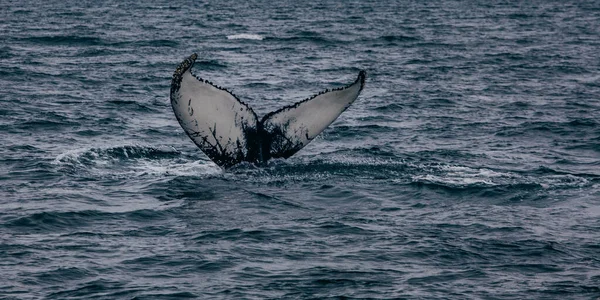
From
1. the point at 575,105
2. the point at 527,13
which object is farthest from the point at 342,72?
the point at 527,13

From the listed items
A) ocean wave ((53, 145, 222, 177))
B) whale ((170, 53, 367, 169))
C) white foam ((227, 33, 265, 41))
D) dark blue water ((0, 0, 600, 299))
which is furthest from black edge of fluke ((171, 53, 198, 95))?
white foam ((227, 33, 265, 41))

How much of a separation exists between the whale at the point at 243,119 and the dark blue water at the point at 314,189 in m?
0.85

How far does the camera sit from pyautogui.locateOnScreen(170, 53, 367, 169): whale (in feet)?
50.1

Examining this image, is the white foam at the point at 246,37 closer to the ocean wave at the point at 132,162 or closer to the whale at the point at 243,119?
the ocean wave at the point at 132,162

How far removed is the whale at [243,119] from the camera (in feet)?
50.1

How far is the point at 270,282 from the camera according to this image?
43.1 feet

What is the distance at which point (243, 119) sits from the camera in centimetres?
1598

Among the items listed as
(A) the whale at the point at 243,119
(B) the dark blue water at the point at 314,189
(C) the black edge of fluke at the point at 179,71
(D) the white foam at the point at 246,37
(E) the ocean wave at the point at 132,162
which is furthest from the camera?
(D) the white foam at the point at 246,37

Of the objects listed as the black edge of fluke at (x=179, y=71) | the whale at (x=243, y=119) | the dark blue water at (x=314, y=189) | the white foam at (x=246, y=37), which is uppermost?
the black edge of fluke at (x=179, y=71)

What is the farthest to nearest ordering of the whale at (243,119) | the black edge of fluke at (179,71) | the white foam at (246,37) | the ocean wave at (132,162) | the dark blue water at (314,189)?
the white foam at (246,37) < the ocean wave at (132,162) < the whale at (243,119) < the black edge of fluke at (179,71) < the dark blue water at (314,189)

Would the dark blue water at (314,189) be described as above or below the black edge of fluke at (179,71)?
below

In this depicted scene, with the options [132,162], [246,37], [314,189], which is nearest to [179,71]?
[314,189]

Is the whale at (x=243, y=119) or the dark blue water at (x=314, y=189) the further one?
the whale at (x=243, y=119)

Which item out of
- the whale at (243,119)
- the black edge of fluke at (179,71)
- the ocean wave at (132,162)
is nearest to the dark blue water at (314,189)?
the ocean wave at (132,162)
